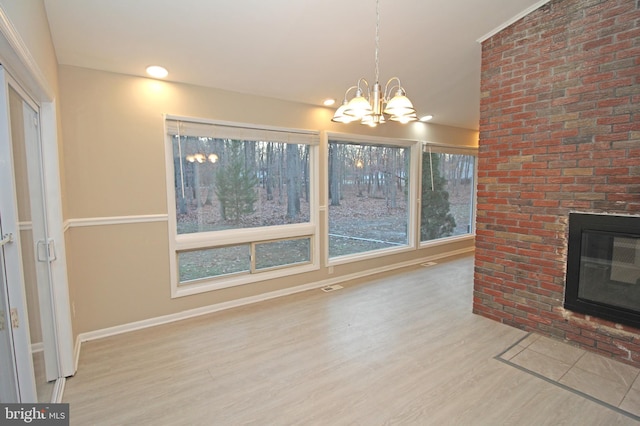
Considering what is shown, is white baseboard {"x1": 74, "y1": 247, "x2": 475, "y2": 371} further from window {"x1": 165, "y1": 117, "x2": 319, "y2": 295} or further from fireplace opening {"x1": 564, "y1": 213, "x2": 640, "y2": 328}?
fireplace opening {"x1": 564, "y1": 213, "x2": 640, "y2": 328}

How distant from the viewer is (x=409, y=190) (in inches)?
215

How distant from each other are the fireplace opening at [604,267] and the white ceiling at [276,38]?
6.39 feet

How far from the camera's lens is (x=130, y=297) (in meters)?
3.10

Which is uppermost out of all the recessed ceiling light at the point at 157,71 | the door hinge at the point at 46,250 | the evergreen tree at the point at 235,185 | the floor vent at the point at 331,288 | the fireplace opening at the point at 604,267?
the recessed ceiling light at the point at 157,71

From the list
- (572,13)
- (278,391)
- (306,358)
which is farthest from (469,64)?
(278,391)

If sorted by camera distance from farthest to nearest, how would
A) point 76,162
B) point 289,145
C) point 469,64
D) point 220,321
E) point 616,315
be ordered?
point 289,145, point 469,64, point 220,321, point 76,162, point 616,315

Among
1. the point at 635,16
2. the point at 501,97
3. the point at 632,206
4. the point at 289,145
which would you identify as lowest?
the point at 632,206

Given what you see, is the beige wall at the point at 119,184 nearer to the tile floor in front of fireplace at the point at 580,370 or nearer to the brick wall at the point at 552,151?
the brick wall at the point at 552,151

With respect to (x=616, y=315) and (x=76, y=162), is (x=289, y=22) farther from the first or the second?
(x=616, y=315)

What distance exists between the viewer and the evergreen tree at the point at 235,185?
12.0 ft

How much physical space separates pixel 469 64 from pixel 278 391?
3806 mm

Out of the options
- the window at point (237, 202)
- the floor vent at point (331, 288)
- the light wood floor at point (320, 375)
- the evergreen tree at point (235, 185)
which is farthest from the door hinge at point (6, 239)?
the floor vent at point (331, 288)

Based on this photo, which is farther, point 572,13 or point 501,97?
point 501,97

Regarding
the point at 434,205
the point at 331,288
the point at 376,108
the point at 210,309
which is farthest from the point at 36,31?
the point at 434,205
